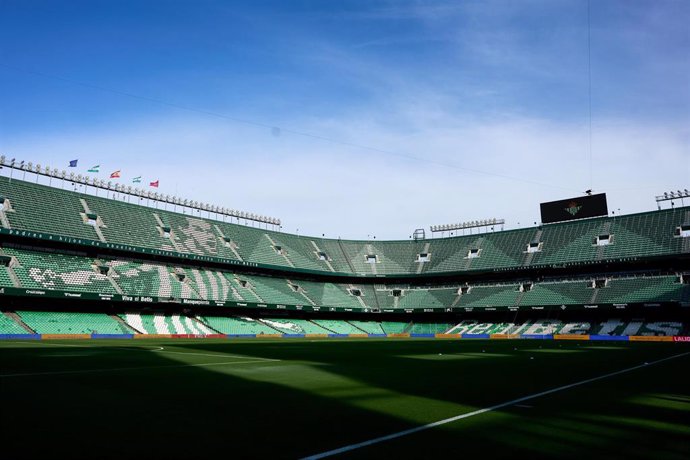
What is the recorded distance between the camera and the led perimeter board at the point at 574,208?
85062 millimetres

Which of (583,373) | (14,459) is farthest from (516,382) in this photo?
(14,459)

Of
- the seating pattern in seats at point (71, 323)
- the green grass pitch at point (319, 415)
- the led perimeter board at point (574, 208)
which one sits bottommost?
the seating pattern in seats at point (71, 323)

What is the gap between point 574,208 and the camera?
87.5 m

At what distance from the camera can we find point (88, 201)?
70062 mm

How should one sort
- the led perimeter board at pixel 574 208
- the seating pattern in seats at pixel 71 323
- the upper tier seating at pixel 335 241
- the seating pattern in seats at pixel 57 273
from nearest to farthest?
1. the seating pattern in seats at pixel 71 323
2. the seating pattern in seats at pixel 57 273
3. the upper tier seating at pixel 335 241
4. the led perimeter board at pixel 574 208

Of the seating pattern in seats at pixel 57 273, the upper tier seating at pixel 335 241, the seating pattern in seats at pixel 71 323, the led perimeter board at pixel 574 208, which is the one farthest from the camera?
the led perimeter board at pixel 574 208

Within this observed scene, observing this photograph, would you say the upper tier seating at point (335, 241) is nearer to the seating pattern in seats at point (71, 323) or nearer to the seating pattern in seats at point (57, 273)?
the seating pattern in seats at point (57, 273)

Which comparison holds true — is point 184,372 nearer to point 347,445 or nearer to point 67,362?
point 67,362

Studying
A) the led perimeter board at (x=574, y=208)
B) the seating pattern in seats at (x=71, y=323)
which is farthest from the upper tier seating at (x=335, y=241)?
the seating pattern in seats at (x=71, y=323)

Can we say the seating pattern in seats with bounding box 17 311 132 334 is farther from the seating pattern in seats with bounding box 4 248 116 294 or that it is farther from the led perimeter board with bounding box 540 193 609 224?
the led perimeter board with bounding box 540 193 609 224

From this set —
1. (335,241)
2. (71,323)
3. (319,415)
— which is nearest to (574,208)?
(335,241)

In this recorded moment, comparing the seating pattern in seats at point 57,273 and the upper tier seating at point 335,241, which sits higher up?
the upper tier seating at point 335,241

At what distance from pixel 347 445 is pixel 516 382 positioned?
11.7m

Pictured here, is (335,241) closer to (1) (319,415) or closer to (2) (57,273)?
(2) (57,273)
